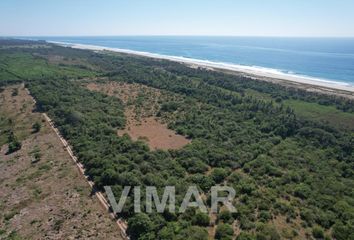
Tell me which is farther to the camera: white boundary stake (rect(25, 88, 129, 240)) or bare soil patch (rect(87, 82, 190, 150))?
bare soil patch (rect(87, 82, 190, 150))

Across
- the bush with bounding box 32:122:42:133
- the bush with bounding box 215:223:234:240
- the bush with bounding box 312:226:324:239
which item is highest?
the bush with bounding box 215:223:234:240

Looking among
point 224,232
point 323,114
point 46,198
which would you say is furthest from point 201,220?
point 323,114

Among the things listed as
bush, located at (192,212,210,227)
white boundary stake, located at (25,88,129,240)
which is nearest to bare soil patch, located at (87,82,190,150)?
white boundary stake, located at (25,88,129,240)

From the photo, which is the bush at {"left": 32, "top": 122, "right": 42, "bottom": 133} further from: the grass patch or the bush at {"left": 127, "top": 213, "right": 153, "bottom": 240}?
the grass patch

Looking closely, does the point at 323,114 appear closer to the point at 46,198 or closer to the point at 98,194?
the point at 98,194

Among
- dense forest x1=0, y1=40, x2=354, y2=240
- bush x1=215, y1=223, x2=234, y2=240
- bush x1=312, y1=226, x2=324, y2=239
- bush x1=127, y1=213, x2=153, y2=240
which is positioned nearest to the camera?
bush x1=215, y1=223, x2=234, y2=240

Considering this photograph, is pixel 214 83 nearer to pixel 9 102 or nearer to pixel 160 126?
pixel 160 126

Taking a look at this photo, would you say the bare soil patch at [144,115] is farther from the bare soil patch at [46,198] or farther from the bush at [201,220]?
the bush at [201,220]
